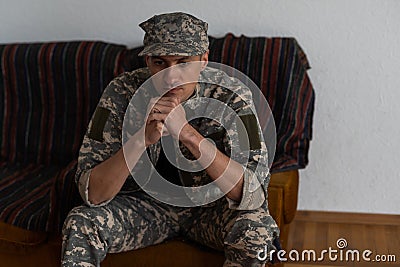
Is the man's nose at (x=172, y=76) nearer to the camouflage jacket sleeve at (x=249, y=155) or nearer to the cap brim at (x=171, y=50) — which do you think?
the cap brim at (x=171, y=50)

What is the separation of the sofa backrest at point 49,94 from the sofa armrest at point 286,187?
84 cm

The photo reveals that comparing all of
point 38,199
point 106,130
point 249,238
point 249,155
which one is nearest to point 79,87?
point 38,199

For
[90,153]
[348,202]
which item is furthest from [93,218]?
[348,202]

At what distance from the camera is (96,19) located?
3.16m

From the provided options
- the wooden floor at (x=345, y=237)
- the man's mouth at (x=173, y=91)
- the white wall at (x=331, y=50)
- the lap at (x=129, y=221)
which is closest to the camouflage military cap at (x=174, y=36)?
the man's mouth at (x=173, y=91)

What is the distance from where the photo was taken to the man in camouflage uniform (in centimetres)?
218

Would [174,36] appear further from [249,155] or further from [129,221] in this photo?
[129,221]

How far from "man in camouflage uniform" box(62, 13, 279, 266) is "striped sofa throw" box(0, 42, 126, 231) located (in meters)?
0.56

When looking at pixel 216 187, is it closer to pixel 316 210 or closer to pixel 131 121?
pixel 131 121

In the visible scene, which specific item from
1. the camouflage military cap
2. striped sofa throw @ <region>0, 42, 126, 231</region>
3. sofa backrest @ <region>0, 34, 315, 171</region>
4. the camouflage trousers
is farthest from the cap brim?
striped sofa throw @ <region>0, 42, 126, 231</region>

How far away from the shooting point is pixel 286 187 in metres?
2.41

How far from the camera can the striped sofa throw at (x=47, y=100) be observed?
294cm

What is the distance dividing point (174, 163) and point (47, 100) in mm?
858

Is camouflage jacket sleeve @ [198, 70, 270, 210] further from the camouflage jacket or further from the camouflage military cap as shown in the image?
the camouflage military cap
